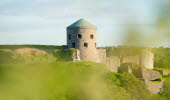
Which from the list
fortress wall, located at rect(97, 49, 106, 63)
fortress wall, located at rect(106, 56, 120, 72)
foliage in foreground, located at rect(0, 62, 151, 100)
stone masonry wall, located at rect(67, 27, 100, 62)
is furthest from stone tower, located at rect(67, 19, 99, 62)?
foliage in foreground, located at rect(0, 62, 151, 100)

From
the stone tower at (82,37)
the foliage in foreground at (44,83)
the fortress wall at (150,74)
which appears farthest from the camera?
the fortress wall at (150,74)

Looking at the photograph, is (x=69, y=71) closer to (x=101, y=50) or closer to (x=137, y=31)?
(x=137, y=31)

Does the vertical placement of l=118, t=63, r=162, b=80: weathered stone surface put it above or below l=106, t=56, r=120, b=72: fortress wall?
below

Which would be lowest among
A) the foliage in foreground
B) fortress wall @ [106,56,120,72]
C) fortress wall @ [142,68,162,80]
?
fortress wall @ [142,68,162,80]

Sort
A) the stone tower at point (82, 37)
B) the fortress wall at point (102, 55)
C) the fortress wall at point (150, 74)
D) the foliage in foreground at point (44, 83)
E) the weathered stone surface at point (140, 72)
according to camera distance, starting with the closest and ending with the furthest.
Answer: the foliage in foreground at point (44, 83) < the stone tower at point (82, 37) < the fortress wall at point (102, 55) < the weathered stone surface at point (140, 72) < the fortress wall at point (150, 74)

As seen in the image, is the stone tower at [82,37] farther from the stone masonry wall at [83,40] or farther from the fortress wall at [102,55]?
the fortress wall at [102,55]

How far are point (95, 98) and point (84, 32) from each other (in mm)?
23841

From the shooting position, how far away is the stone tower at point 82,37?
84.8 feet

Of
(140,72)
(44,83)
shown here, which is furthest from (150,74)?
(44,83)

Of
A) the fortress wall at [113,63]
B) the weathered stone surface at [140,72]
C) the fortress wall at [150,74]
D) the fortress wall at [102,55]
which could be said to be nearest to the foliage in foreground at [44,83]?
the fortress wall at [102,55]

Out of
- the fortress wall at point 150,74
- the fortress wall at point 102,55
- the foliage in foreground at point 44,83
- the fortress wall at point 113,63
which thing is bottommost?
the fortress wall at point 150,74

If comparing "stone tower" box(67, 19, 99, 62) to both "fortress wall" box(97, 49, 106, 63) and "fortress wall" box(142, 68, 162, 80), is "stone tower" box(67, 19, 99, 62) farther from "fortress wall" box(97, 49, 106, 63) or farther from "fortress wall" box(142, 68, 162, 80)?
"fortress wall" box(142, 68, 162, 80)

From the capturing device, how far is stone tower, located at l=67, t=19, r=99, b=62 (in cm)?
2584

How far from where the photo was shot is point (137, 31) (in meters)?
1.54
